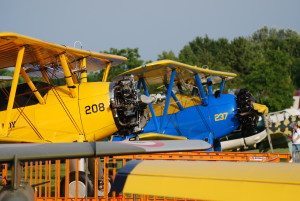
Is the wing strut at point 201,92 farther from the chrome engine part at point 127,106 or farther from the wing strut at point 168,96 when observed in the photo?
the chrome engine part at point 127,106

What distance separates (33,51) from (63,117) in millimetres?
1396

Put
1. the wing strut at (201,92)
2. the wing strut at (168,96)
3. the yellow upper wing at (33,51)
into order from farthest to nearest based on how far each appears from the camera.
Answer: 1. the wing strut at (201,92)
2. the wing strut at (168,96)
3. the yellow upper wing at (33,51)

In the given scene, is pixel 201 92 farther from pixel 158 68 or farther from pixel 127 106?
pixel 127 106

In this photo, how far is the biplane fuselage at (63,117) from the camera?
32.7ft

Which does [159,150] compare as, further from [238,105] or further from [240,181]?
[238,105]

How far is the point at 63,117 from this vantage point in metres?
10.0

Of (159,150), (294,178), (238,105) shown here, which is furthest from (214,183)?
(238,105)

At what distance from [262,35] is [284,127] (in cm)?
8109

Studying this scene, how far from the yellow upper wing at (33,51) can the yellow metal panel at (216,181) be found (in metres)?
6.56

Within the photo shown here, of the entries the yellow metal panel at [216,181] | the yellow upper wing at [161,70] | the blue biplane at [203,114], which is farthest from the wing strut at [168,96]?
the yellow metal panel at [216,181]

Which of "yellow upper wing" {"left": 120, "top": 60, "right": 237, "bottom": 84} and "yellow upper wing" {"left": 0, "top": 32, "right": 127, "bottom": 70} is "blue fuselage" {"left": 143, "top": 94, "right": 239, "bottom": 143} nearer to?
"yellow upper wing" {"left": 120, "top": 60, "right": 237, "bottom": 84}

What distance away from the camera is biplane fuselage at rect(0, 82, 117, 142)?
9.95 meters

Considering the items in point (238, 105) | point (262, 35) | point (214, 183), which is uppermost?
point (262, 35)

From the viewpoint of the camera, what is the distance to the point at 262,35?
9950cm
